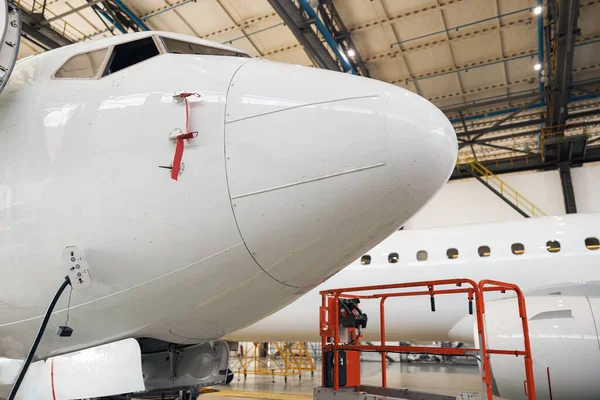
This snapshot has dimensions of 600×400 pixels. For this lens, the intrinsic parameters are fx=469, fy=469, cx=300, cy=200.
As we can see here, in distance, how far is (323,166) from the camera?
265cm

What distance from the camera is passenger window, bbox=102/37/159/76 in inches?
136

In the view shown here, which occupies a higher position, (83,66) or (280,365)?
(83,66)

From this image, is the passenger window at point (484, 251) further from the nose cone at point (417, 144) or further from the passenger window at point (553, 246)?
the nose cone at point (417, 144)

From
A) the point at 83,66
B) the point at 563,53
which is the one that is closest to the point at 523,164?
the point at 563,53

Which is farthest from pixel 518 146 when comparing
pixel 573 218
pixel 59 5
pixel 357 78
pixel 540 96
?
pixel 357 78

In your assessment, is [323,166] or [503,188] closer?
[323,166]

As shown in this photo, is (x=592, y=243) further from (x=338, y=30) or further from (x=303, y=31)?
(x=338, y=30)

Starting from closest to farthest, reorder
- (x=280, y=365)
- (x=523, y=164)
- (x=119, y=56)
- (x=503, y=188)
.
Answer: (x=119, y=56) → (x=280, y=365) → (x=523, y=164) → (x=503, y=188)

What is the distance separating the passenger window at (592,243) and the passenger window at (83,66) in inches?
345

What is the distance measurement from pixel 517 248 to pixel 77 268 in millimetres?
8301

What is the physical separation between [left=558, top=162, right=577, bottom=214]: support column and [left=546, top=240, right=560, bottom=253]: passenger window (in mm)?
12474

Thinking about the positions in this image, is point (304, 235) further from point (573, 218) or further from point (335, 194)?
point (573, 218)

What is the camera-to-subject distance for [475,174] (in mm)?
21109

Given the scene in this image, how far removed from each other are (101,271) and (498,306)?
20.2ft
